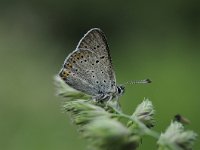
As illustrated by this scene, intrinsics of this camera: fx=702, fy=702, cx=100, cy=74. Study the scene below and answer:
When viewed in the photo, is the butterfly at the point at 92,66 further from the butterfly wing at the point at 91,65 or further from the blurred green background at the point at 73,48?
the blurred green background at the point at 73,48

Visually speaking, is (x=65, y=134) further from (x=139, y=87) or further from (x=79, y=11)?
(x=79, y=11)

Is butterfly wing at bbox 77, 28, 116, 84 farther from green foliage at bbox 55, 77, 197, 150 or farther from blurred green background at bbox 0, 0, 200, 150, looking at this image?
blurred green background at bbox 0, 0, 200, 150

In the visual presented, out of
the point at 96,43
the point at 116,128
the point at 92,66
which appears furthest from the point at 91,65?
the point at 116,128

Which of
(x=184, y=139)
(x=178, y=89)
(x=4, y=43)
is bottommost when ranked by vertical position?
(x=184, y=139)

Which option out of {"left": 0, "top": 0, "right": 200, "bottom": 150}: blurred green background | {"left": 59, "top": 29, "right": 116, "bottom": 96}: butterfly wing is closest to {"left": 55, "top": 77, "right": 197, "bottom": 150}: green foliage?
{"left": 59, "top": 29, "right": 116, "bottom": 96}: butterfly wing

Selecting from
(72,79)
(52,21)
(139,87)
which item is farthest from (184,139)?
(52,21)

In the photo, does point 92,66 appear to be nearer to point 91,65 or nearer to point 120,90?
point 91,65
